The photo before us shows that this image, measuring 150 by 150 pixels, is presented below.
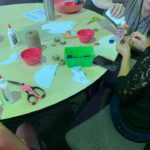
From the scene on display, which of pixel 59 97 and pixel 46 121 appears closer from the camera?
pixel 59 97

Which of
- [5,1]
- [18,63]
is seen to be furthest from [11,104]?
[5,1]

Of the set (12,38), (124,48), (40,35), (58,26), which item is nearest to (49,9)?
(58,26)

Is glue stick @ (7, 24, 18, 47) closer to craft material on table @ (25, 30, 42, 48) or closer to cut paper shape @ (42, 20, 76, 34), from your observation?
craft material on table @ (25, 30, 42, 48)

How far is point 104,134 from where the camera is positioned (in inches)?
45.7

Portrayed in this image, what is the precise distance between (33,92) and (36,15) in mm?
906

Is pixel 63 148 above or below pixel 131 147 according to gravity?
below

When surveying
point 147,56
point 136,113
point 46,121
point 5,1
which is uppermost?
point 147,56

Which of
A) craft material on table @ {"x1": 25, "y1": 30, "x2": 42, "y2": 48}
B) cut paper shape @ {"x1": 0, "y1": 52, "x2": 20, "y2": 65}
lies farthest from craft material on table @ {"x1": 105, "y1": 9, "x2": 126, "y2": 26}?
cut paper shape @ {"x1": 0, "y1": 52, "x2": 20, "y2": 65}

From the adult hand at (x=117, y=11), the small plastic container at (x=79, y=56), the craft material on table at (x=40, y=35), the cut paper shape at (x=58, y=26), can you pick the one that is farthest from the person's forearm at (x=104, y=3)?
the small plastic container at (x=79, y=56)

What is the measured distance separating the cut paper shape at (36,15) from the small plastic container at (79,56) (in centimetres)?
53

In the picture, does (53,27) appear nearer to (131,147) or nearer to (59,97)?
(59,97)

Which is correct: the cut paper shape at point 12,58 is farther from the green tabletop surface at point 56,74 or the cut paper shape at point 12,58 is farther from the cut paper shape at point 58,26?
the cut paper shape at point 58,26

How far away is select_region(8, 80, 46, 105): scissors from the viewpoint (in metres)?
1.06

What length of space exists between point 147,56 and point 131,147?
42 cm
